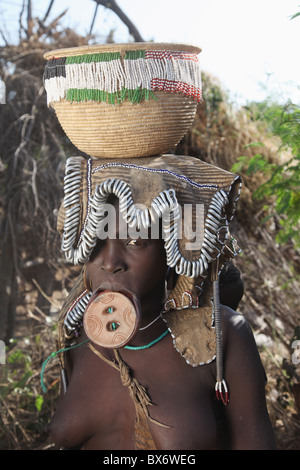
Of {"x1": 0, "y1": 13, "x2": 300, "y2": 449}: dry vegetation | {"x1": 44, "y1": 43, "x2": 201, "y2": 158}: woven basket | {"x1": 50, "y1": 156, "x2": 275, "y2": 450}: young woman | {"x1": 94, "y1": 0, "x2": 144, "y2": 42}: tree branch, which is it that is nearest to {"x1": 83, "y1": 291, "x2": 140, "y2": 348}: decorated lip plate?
{"x1": 50, "y1": 156, "x2": 275, "y2": 450}: young woman

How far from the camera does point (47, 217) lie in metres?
3.76

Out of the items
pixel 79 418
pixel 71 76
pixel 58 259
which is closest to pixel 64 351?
pixel 79 418

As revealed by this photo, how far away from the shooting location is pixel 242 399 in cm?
149

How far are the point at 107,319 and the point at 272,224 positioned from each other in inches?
113

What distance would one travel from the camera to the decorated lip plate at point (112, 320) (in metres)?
1.39

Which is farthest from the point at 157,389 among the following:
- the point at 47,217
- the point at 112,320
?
the point at 47,217

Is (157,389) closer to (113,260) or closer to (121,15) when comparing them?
(113,260)

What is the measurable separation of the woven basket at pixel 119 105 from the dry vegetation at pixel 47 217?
2.13 m

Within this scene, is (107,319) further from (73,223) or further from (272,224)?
(272,224)

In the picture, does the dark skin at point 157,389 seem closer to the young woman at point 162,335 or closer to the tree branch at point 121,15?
the young woman at point 162,335

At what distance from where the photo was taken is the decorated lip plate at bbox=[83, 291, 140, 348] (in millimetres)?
1390

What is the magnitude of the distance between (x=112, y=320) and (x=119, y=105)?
0.61 meters

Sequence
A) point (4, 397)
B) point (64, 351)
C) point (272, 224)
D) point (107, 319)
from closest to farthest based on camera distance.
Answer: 1. point (107, 319)
2. point (64, 351)
3. point (4, 397)
4. point (272, 224)

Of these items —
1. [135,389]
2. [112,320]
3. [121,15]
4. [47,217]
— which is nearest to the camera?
[112,320]
